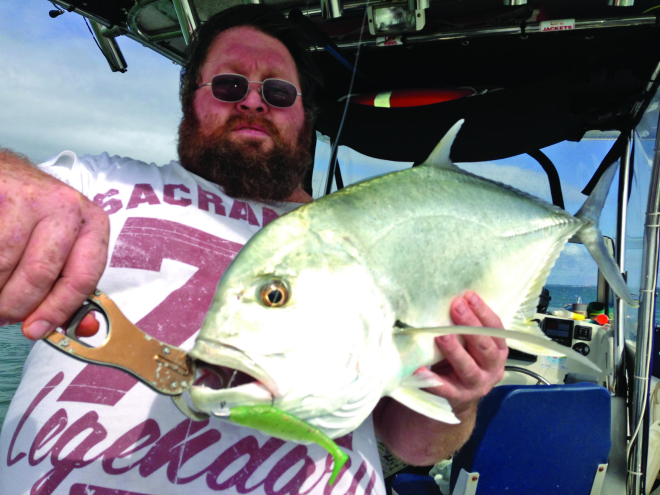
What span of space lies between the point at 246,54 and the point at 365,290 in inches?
67.4

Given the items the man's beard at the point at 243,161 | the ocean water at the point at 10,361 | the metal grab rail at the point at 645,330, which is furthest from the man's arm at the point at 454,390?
the ocean water at the point at 10,361

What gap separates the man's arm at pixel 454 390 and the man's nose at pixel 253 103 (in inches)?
54.9

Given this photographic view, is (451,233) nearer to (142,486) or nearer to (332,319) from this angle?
(332,319)

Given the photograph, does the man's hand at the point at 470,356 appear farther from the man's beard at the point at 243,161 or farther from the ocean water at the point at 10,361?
the ocean water at the point at 10,361

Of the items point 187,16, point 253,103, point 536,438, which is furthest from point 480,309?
point 187,16

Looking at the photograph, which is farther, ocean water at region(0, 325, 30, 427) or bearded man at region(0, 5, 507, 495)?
ocean water at region(0, 325, 30, 427)

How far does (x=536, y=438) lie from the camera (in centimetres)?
205

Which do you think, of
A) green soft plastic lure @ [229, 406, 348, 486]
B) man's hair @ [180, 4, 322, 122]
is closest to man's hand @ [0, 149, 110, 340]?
green soft plastic lure @ [229, 406, 348, 486]

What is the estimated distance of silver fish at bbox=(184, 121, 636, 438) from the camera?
2.62 feet

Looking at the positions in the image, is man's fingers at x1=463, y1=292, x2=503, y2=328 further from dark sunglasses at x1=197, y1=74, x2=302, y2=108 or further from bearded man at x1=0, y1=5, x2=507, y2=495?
dark sunglasses at x1=197, y1=74, x2=302, y2=108

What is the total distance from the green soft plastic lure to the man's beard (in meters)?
1.20

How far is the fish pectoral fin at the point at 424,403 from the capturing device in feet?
3.24

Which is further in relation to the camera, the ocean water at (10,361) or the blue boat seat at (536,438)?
the ocean water at (10,361)

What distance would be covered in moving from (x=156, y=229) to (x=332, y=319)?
0.96 m
